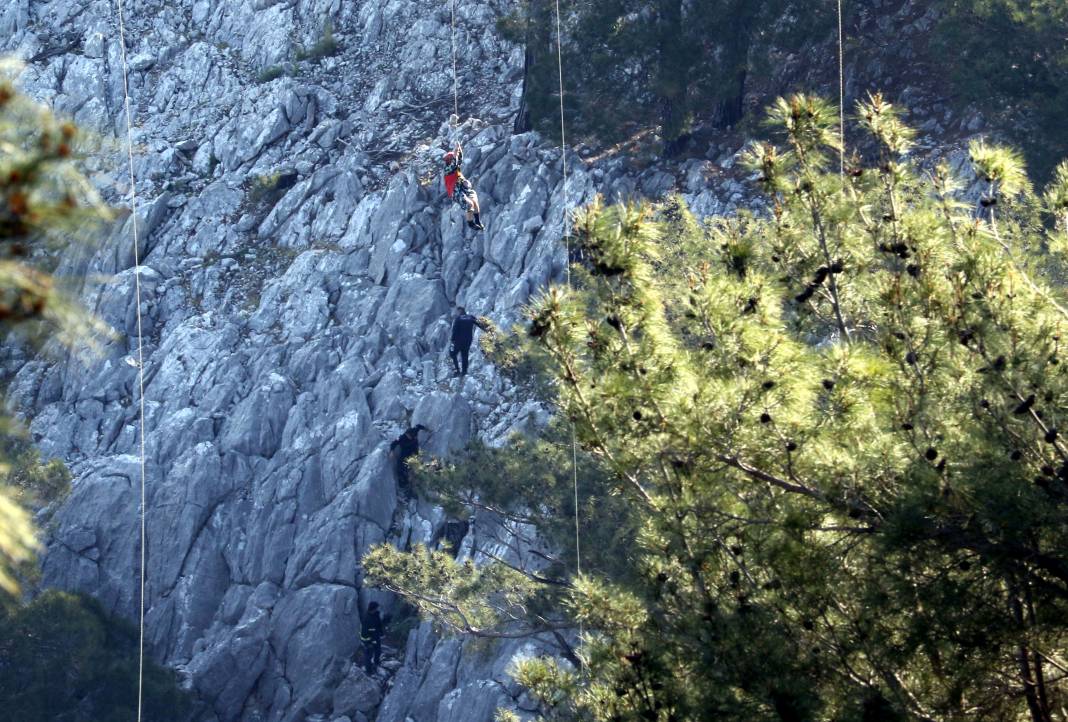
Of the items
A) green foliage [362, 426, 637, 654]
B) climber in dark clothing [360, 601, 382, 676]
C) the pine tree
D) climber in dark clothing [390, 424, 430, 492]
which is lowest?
climber in dark clothing [360, 601, 382, 676]

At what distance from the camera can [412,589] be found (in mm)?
13742

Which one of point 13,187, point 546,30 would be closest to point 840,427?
point 13,187

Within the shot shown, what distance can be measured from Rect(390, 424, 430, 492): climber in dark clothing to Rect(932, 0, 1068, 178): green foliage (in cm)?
1005

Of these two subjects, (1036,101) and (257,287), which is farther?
(257,287)

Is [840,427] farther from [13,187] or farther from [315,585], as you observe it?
[315,585]

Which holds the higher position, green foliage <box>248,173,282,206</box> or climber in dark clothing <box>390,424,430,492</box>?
green foliage <box>248,173,282,206</box>

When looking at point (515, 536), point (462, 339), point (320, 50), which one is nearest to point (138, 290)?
point (462, 339)

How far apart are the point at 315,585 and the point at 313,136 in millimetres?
10797

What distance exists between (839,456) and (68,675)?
1574 centimetres

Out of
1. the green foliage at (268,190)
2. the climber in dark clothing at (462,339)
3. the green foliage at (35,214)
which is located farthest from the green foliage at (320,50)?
the green foliage at (35,214)

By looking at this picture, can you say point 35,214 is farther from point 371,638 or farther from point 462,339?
point 462,339

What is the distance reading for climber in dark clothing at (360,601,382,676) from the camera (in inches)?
749

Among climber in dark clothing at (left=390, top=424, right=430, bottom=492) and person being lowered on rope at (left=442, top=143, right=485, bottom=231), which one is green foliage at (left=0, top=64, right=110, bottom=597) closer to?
person being lowered on rope at (left=442, top=143, right=485, bottom=231)

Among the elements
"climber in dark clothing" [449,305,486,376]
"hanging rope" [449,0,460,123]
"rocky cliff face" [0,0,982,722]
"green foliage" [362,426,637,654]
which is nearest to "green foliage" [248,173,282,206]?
"rocky cliff face" [0,0,982,722]
